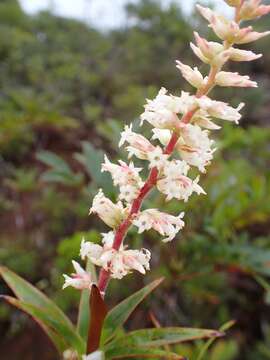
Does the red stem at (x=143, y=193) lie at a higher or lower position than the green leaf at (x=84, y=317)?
higher

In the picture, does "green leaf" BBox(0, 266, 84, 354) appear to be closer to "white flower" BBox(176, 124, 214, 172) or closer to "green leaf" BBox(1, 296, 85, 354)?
"green leaf" BBox(1, 296, 85, 354)

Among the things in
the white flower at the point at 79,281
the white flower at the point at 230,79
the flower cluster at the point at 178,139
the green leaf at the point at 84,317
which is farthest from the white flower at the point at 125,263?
the white flower at the point at 230,79

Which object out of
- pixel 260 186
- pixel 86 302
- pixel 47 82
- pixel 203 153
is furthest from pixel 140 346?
pixel 47 82

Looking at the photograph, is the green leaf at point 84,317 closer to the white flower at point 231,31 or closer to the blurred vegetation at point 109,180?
the blurred vegetation at point 109,180

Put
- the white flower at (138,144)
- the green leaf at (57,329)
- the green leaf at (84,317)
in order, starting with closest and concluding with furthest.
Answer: the white flower at (138,144) → the green leaf at (57,329) → the green leaf at (84,317)

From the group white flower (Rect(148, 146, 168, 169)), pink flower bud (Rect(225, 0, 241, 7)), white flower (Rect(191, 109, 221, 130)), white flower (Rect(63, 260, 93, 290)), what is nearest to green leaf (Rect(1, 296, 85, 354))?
white flower (Rect(63, 260, 93, 290))

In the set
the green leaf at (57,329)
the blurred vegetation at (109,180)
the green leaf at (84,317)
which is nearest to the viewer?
the green leaf at (57,329)

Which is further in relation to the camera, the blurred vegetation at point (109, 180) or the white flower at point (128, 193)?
the blurred vegetation at point (109, 180)
